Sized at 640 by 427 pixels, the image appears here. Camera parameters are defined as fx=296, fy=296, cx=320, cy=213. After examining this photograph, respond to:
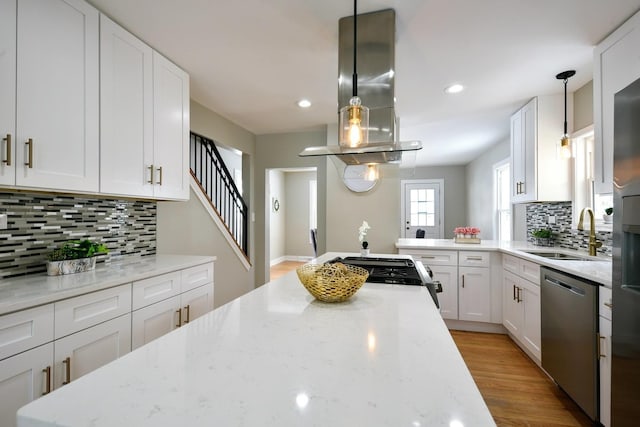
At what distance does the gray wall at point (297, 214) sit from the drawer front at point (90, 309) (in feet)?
20.9

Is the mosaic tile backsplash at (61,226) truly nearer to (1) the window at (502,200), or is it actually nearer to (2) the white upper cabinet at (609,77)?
(2) the white upper cabinet at (609,77)

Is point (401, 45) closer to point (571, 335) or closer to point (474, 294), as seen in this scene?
point (571, 335)

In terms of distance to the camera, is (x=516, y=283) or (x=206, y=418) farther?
(x=516, y=283)

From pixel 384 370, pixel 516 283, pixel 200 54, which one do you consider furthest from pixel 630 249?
pixel 200 54

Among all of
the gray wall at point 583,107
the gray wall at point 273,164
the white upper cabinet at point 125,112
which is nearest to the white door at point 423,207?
the gray wall at point 273,164

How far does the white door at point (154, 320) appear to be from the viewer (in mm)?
1718

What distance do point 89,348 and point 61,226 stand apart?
0.87 m

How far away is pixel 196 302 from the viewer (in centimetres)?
228

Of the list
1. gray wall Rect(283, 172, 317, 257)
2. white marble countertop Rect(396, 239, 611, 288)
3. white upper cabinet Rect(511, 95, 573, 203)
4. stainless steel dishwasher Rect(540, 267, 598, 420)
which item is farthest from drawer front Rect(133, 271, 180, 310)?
gray wall Rect(283, 172, 317, 257)

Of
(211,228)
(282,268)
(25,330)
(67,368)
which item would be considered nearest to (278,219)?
(282,268)

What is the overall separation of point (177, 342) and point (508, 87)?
10.7 ft

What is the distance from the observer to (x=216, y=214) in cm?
346

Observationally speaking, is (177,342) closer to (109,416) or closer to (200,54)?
(109,416)

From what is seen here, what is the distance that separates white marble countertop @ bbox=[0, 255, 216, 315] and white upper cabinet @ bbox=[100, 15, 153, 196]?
495mm
